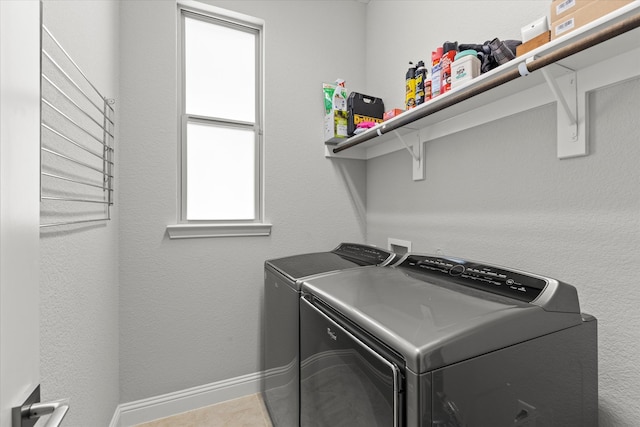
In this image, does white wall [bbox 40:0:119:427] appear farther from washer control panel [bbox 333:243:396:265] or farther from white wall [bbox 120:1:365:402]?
washer control panel [bbox 333:243:396:265]

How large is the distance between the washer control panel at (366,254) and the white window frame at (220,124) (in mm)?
542

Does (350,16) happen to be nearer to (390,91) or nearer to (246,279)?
(390,91)

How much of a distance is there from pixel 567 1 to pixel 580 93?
0.99ft

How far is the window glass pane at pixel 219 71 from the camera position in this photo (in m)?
1.98

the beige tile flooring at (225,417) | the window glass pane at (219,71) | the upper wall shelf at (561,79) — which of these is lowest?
the beige tile flooring at (225,417)

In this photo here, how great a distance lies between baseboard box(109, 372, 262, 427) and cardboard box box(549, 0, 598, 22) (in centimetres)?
238

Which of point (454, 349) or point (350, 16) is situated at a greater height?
point (350, 16)

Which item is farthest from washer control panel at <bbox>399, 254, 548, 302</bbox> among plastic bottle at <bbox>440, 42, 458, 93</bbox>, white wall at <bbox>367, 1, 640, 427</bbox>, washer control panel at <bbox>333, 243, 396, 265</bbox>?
plastic bottle at <bbox>440, 42, 458, 93</bbox>

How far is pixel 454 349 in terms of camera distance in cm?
70

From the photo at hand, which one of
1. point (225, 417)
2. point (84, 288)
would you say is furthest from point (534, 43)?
point (225, 417)

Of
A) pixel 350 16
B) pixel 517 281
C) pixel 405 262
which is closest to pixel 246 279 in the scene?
pixel 405 262

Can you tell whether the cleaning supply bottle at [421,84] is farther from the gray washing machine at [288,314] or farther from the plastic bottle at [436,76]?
the gray washing machine at [288,314]

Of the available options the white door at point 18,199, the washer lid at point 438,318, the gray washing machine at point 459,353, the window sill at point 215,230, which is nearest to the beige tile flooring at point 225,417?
the gray washing machine at point 459,353

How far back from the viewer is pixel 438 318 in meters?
0.80
